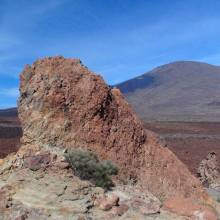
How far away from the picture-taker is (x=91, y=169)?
826 cm

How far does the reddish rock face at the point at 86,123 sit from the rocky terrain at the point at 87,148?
2 centimetres

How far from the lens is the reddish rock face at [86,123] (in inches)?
343

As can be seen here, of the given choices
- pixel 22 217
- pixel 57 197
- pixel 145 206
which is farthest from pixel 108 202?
pixel 22 217

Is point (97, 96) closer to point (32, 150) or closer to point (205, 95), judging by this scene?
point (32, 150)

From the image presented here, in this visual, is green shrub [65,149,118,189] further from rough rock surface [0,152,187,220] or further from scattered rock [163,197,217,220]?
scattered rock [163,197,217,220]

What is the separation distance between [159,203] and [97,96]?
220cm

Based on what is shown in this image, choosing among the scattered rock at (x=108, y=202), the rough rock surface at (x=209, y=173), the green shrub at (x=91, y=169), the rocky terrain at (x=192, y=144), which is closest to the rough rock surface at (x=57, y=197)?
the scattered rock at (x=108, y=202)

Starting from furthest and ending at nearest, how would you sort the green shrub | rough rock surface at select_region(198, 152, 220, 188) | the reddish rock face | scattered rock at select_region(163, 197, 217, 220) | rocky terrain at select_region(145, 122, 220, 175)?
1. rocky terrain at select_region(145, 122, 220, 175)
2. rough rock surface at select_region(198, 152, 220, 188)
3. the reddish rock face
4. the green shrub
5. scattered rock at select_region(163, 197, 217, 220)

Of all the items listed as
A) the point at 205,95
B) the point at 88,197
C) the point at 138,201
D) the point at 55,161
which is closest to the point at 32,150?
the point at 55,161

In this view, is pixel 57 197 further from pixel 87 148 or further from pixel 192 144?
pixel 192 144

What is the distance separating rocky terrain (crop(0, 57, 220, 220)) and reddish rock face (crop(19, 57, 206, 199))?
2 centimetres

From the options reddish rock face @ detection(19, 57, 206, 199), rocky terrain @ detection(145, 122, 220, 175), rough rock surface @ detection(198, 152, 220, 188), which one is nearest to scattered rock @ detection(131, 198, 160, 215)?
reddish rock face @ detection(19, 57, 206, 199)

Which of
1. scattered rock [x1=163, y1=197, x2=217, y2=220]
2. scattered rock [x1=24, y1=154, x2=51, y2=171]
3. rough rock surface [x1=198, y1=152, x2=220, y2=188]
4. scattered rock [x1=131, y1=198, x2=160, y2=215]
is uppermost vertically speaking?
scattered rock [x1=24, y1=154, x2=51, y2=171]

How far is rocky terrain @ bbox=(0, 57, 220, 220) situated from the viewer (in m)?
7.42
